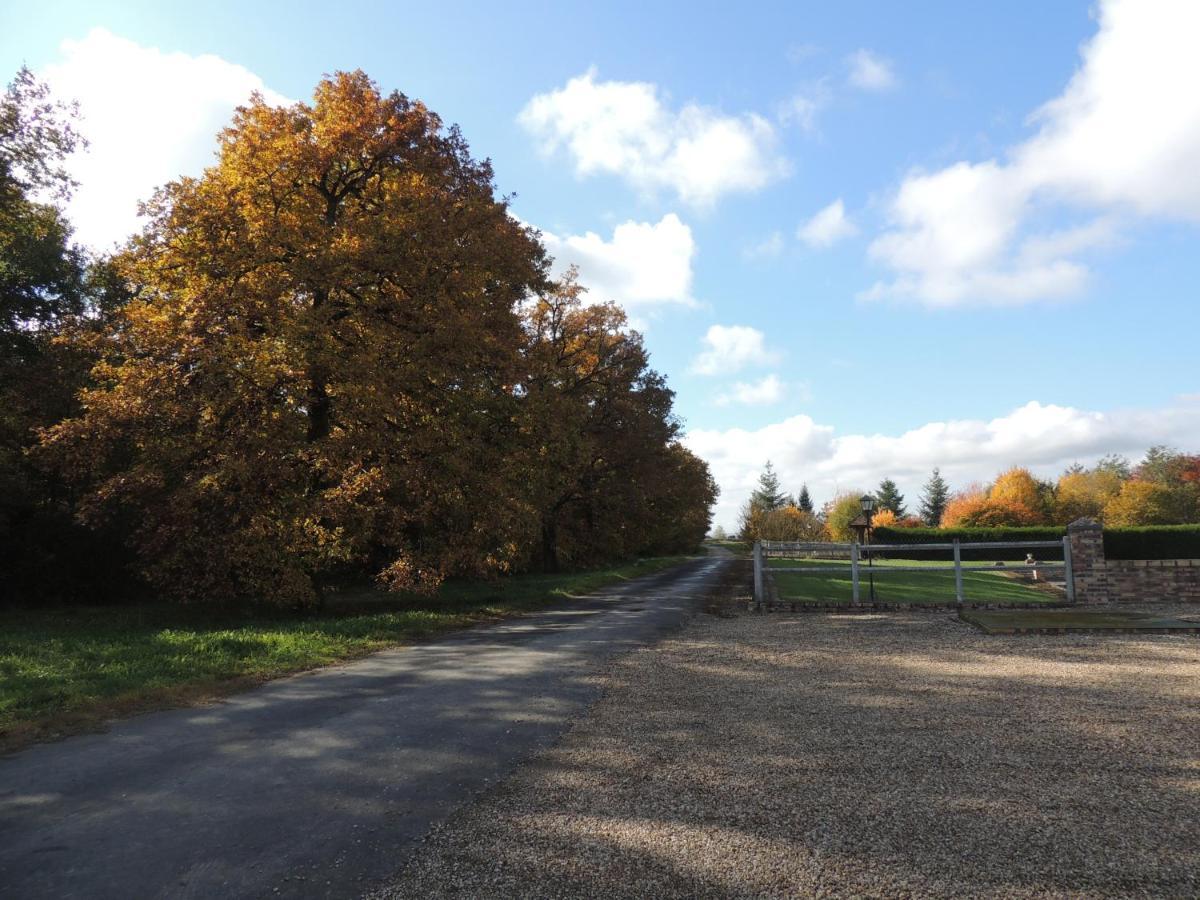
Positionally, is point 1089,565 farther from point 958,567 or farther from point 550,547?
point 550,547

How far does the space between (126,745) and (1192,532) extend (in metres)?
35.9

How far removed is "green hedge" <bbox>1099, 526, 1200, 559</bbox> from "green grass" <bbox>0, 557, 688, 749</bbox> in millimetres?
25762

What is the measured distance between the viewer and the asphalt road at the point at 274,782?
10.8ft

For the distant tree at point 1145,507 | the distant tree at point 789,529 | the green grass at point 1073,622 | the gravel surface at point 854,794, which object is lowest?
the gravel surface at point 854,794

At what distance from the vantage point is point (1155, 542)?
28.2 meters

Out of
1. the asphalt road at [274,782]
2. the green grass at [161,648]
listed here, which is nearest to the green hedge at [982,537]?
the green grass at [161,648]

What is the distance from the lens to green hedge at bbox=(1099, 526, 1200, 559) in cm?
2783

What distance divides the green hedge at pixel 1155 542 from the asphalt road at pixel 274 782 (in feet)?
100

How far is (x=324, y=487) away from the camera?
602 inches

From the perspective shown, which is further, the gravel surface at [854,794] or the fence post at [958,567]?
the fence post at [958,567]

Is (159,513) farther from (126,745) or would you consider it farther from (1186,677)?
(1186,677)

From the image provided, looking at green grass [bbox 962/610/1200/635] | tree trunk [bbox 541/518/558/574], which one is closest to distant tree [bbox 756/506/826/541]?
tree trunk [bbox 541/518/558/574]

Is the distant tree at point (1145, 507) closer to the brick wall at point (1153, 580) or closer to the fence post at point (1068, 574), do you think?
the brick wall at point (1153, 580)

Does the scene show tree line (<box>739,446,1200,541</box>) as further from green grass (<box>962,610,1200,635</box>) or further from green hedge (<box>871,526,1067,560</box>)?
green grass (<box>962,610,1200,635</box>)
